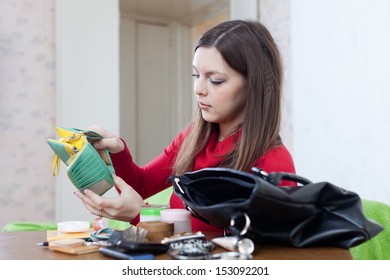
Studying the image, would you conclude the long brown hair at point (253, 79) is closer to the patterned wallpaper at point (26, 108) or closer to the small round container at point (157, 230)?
the small round container at point (157, 230)

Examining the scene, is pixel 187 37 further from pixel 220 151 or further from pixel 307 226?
pixel 307 226

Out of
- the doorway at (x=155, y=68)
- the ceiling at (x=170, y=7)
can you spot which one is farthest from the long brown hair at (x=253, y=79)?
the doorway at (x=155, y=68)

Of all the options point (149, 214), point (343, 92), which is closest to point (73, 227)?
point (149, 214)

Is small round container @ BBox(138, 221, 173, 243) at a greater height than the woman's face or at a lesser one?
lesser

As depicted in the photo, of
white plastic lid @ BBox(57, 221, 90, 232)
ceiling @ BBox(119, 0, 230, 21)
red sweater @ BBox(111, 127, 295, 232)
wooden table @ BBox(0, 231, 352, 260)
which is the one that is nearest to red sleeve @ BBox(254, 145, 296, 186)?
red sweater @ BBox(111, 127, 295, 232)

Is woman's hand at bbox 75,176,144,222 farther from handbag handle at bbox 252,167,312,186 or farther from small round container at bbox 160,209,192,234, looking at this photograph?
handbag handle at bbox 252,167,312,186

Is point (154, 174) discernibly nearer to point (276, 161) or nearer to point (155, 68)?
point (276, 161)

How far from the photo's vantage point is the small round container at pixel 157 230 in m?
0.69

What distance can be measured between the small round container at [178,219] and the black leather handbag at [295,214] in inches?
3.4

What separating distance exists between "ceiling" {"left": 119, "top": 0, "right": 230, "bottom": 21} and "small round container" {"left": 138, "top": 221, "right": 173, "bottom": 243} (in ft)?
8.94

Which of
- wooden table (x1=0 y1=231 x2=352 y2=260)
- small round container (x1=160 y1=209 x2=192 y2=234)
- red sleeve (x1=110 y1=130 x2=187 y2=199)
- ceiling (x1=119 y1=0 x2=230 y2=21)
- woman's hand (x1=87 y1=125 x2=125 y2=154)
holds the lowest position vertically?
wooden table (x1=0 y1=231 x2=352 y2=260)

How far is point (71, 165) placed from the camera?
866mm

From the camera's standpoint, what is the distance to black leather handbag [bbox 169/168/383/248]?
24.4 inches
